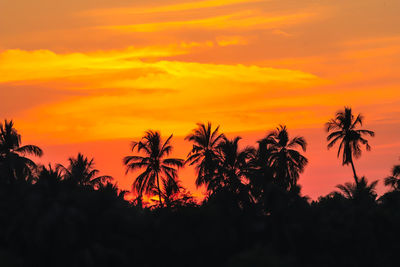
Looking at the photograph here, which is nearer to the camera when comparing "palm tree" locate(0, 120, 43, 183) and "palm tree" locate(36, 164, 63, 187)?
"palm tree" locate(36, 164, 63, 187)

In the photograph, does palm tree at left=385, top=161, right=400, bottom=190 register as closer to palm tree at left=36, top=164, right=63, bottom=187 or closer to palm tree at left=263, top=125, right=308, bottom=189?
palm tree at left=263, top=125, right=308, bottom=189

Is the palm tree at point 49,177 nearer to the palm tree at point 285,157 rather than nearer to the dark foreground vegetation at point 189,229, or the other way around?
the dark foreground vegetation at point 189,229

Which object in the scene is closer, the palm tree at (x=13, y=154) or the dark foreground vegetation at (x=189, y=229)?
the dark foreground vegetation at (x=189, y=229)

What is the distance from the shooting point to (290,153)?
100 metres

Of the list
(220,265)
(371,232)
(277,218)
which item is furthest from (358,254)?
(220,265)

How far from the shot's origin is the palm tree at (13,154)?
8462cm

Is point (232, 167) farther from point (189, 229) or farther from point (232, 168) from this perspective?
point (189, 229)

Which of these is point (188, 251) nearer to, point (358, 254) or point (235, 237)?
point (235, 237)

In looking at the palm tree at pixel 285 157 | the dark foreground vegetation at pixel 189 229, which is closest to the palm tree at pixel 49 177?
the dark foreground vegetation at pixel 189 229

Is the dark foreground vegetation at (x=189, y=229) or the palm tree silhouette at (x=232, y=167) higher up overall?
the palm tree silhouette at (x=232, y=167)

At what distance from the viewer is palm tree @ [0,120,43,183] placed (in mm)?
84625

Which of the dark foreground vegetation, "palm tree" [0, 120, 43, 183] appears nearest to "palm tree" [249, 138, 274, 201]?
the dark foreground vegetation

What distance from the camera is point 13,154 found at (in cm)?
8588

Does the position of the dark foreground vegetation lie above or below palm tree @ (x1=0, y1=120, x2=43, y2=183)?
below
